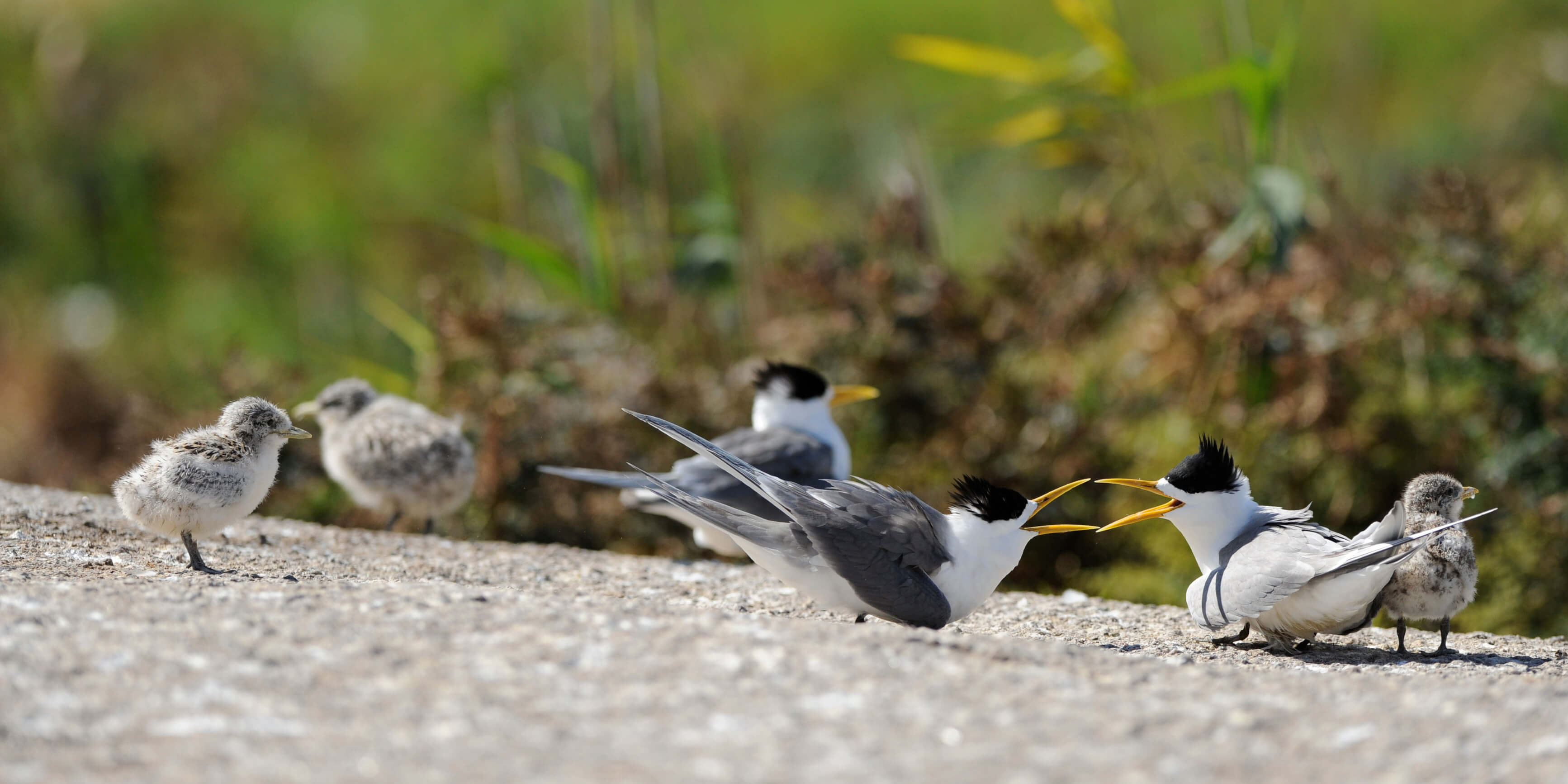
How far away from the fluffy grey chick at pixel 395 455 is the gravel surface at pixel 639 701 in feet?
4.89

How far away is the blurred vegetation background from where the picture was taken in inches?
235

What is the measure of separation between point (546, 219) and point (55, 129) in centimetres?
402

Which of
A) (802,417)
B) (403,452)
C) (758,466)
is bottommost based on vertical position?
(403,452)

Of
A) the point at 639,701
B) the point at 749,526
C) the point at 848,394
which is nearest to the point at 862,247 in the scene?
Answer: the point at 848,394

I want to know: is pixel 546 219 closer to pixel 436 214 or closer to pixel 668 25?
pixel 436 214

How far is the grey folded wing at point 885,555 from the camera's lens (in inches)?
140

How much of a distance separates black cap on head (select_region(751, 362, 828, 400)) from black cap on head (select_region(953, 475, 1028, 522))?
162cm

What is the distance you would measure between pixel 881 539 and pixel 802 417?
178 cm

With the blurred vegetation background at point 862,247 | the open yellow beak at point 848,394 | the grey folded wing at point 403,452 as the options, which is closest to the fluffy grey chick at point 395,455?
the grey folded wing at point 403,452

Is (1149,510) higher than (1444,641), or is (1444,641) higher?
(1149,510)

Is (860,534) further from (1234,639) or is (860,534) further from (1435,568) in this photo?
(1435,568)

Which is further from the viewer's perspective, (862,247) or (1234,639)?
(862,247)

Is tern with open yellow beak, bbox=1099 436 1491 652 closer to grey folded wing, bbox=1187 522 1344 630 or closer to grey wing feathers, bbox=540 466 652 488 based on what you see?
grey folded wing, bbox=1187 522 1344 630

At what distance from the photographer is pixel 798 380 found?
17.5 ft
